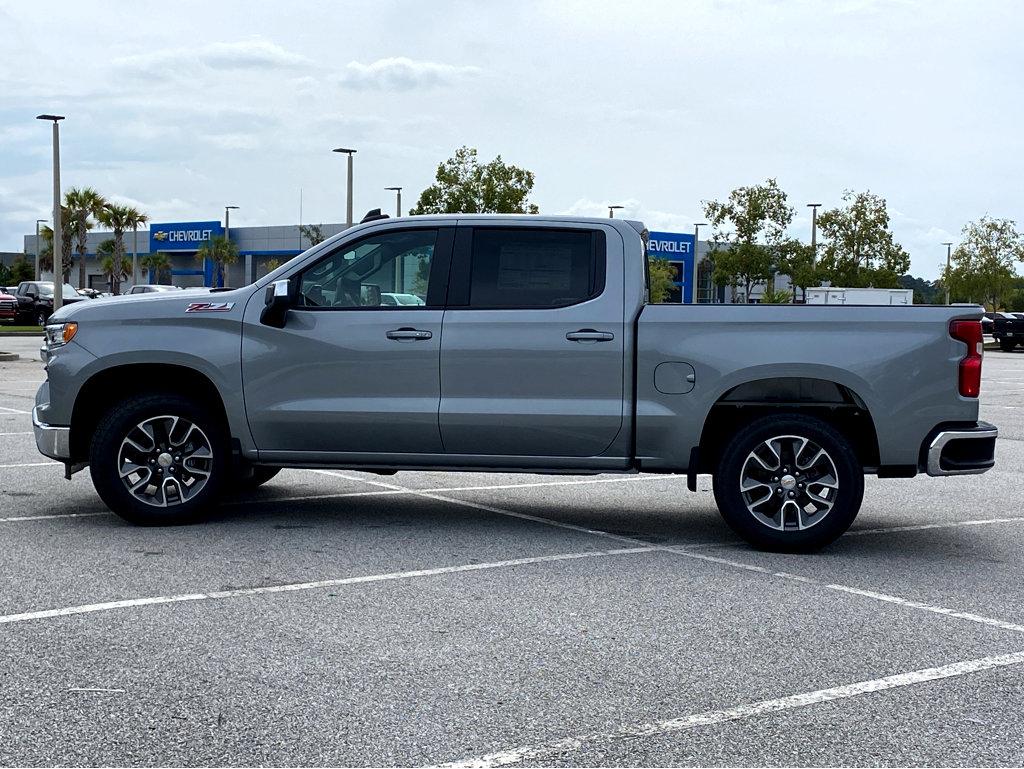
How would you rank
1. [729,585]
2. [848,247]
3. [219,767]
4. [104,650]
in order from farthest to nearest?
1. [848,247]
2. [729,585]
3. [104,650]
4. [219,767]

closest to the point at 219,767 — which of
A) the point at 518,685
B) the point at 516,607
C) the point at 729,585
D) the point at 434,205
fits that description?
the point at 518,685

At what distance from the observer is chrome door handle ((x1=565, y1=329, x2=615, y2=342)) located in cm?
776

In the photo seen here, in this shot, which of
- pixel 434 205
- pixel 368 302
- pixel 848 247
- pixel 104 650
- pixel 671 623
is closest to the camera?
pixel 104 650

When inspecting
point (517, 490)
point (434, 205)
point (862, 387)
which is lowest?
point (517, 490)

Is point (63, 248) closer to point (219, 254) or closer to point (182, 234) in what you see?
point (182, 234)

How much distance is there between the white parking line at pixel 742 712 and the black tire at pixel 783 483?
2.19m

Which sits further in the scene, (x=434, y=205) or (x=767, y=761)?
(x=434, y=205)

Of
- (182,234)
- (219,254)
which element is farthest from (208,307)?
(182,234)

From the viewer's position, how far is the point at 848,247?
178ft

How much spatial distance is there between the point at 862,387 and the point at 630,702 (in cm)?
345

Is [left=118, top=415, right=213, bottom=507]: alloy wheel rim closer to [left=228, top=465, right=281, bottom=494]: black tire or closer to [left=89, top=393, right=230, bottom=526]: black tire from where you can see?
[left=89, top=393, right=230, bottom=526]: black tire

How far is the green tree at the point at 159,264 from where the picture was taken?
290 feet

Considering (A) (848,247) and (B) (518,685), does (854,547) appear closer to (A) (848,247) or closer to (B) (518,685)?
(B) (518,685)

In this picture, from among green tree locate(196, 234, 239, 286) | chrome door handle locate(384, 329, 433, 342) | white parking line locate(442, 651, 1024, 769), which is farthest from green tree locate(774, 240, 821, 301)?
white parking line locate(442, 651, 1024, 769)
